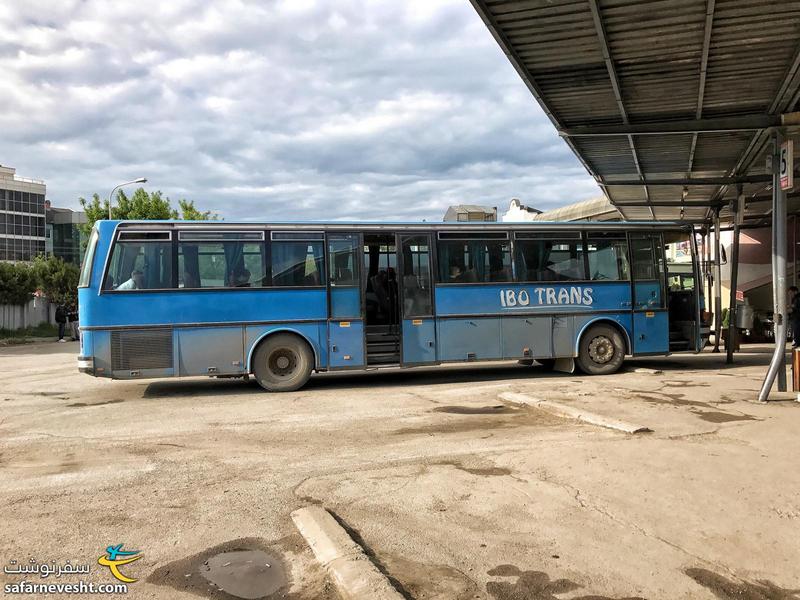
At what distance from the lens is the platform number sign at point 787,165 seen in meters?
9.83

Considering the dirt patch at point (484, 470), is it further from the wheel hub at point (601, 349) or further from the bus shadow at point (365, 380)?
the wheel hub at point (601, 349)

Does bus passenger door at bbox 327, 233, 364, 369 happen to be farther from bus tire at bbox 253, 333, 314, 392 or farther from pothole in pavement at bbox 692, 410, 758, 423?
pothole in pavement at bbox 692, 410, 758, 423

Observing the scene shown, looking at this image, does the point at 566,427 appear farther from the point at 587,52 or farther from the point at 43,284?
the point at 43,284

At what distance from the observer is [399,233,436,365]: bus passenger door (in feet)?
40.9

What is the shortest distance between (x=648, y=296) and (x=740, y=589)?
10.7m

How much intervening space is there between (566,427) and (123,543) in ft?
17.8

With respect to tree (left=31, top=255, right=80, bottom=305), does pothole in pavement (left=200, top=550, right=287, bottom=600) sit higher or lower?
lower

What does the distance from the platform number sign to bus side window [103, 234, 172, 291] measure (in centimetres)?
1044

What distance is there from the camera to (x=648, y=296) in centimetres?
1373

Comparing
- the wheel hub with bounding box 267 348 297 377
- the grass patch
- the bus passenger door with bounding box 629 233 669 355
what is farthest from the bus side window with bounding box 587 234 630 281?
the grass patch

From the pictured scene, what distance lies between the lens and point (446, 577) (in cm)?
388

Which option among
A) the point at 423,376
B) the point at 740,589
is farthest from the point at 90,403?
the point at 740,589

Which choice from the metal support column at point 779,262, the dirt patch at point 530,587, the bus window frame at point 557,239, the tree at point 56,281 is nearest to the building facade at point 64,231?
the tree at point 56,281

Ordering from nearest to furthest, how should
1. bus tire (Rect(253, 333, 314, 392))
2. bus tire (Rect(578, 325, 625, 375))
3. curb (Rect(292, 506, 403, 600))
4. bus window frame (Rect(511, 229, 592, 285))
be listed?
curb (Rect(292, 506, 403, 600)) → bus tire (Rect(253, 333, 314, 392)) → bus window frame (Rect(511, 229, 592, 285)) → bus tire (Rect(578, 325, 625, 375))
